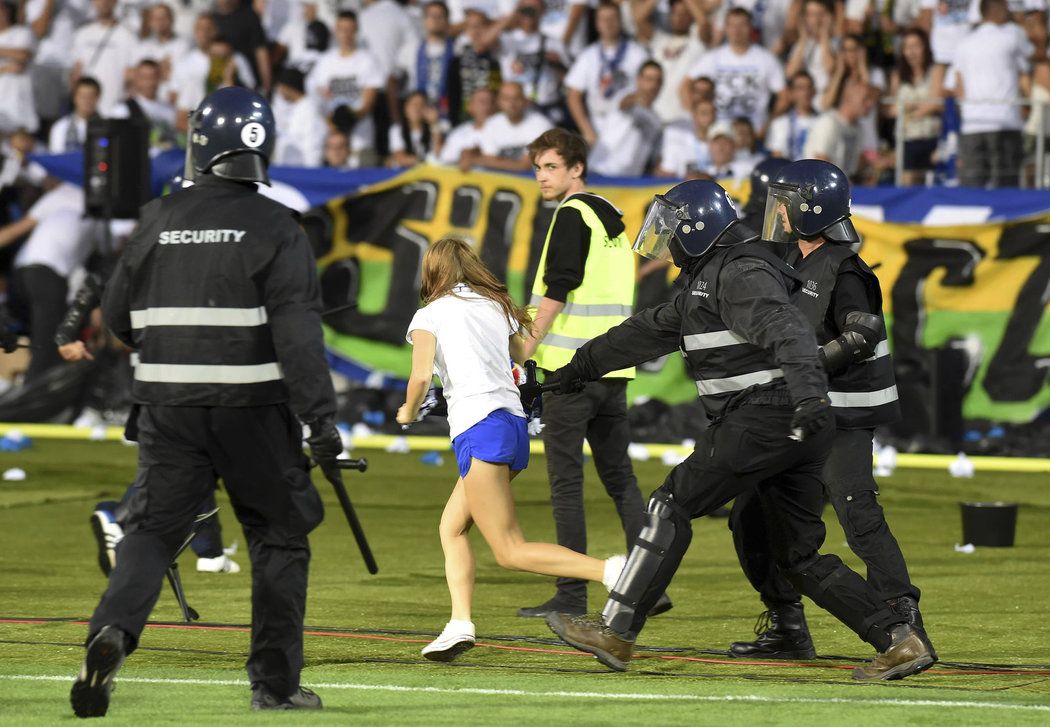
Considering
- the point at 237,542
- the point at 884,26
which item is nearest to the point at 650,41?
the point at 884,26

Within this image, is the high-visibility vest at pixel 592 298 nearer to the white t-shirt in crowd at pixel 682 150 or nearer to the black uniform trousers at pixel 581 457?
the black uniform trousers at pixel 581 457

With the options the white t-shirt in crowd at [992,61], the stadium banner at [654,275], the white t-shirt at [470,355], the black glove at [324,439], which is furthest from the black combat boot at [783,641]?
the white t-shirt in crowd at [992,61]

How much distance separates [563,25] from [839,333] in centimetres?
1194

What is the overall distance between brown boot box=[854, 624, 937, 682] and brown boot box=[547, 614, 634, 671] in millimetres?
948

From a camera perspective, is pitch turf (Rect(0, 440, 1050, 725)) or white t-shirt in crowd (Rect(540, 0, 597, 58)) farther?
white t-shirt in crowd (Rect(540, 0, 597, 58))

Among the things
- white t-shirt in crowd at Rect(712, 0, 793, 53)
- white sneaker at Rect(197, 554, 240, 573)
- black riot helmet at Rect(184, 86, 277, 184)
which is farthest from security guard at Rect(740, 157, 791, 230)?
white t-shirt in crowd at Rect(712, 0, 793, 53)

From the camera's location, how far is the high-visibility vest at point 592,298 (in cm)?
950

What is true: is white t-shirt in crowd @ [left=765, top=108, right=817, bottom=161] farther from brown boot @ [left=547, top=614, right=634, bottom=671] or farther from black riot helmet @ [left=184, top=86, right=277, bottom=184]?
black riot helmet @ [left=184, top=86, right=277, bottom=184]

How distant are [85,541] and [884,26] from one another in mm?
10096

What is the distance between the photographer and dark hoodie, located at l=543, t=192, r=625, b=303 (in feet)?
30.8

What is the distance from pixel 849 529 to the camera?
7.99 m

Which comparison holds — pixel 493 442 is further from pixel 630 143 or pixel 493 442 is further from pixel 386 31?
pixel 386 31

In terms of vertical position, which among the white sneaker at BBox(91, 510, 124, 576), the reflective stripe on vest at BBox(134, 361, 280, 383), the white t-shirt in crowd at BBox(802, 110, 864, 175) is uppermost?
the reflective stripe on vest at BBox(134, 361, 280, 383)

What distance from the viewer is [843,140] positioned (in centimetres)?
1744
